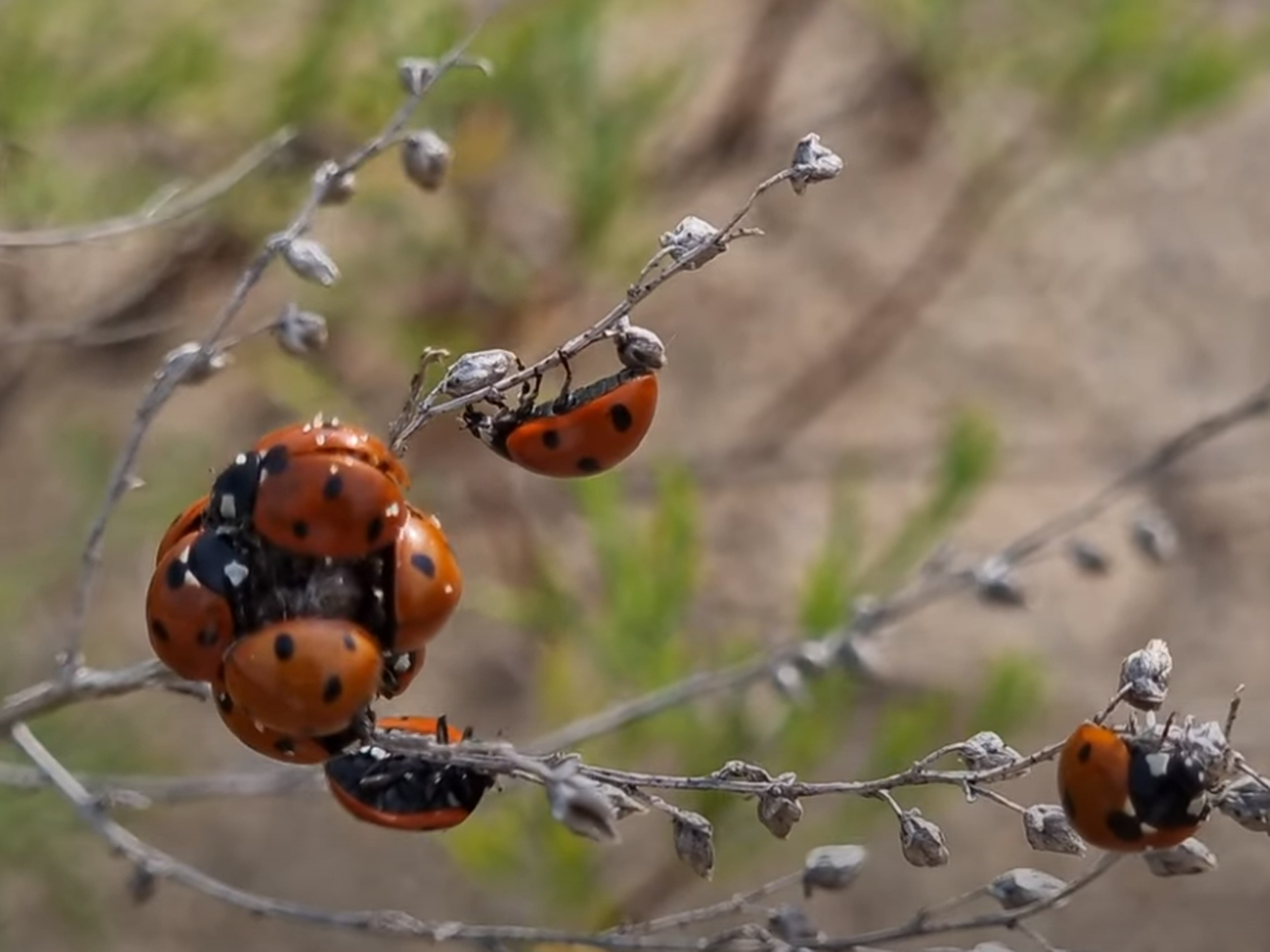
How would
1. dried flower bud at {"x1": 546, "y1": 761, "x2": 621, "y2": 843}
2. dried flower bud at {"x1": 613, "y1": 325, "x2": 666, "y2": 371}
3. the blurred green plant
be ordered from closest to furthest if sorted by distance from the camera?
1. dried flower bud at {"x1": 546, "y1": 761, "x2": 621, "y2": 843}
2. dried flower bud at {"x1": 613, "y1": 325, "x2": 666, "y2": 371}
3. the blurred green plant

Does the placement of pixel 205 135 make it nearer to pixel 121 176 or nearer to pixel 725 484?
pixel 121 176

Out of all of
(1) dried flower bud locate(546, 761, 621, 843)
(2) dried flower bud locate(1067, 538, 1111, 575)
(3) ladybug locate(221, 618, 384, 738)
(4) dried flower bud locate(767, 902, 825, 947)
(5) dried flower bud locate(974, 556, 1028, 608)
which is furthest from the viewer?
(2) dried flower bud locate(1067, 538, 1111, 575)

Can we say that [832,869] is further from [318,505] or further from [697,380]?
[697,380]

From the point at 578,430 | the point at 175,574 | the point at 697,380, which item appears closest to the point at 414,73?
the point at 578,430

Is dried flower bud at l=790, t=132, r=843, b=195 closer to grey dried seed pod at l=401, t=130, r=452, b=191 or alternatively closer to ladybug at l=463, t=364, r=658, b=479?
ladybug at l=463, t=364, r=658, b=479

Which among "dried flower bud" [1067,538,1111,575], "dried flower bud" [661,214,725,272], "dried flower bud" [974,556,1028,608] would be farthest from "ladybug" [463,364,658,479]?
"dried flower bud" [1067,538,1111,575]

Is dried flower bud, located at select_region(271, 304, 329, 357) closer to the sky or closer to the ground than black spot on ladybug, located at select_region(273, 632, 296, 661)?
closer to the sky

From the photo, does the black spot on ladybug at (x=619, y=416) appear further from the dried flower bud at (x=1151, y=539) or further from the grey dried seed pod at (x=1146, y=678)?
the dried flower bud at (x=1151, y=539)

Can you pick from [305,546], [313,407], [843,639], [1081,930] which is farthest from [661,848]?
[305,546]
